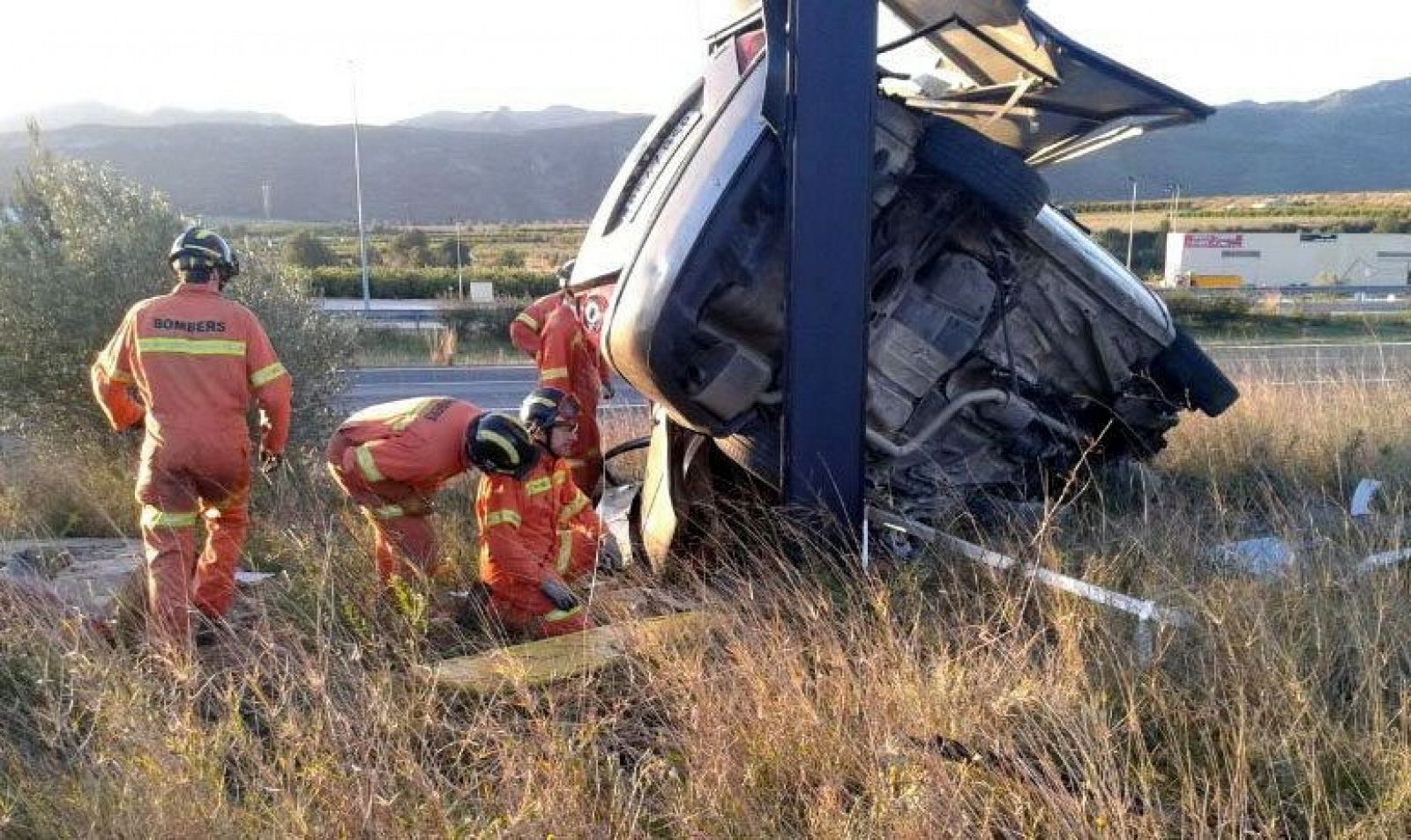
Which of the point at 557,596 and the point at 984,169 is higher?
the point at 984,169

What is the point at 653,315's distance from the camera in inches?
137

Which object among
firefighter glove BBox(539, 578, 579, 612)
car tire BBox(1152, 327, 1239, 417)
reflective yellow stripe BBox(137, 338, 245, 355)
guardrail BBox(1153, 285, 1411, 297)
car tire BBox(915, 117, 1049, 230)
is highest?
car tire BBox(915, 117, 1049, 230)

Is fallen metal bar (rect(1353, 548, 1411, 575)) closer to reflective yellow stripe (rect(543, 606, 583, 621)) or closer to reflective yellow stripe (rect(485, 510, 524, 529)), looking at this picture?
reflective yellow stripe (rect(543, 606, 583, 621))

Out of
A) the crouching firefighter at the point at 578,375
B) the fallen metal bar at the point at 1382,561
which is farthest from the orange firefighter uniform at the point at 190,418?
the fallen metal bar at the point at 1382,561

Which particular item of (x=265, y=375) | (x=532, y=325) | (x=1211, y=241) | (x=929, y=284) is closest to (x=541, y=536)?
(x=265, y=375)

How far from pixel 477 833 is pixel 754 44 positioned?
2.95m

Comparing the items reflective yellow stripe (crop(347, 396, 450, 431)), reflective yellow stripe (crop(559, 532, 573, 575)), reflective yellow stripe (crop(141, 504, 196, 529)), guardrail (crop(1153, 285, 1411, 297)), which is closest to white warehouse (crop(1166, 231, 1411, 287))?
guardrail (crop(1153, 285, 1411, 297))

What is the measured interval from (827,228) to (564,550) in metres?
1.80

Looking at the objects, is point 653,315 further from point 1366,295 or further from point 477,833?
point 1366,295

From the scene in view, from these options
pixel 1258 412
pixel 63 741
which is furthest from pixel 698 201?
pixel 1258 412

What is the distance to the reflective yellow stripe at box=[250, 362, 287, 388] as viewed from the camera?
13.8ft

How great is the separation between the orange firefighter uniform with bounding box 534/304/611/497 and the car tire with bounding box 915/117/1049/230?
92.8 inches

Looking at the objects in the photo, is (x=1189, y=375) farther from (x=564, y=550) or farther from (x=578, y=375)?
(x=578, y=375)

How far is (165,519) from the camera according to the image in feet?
13.1
